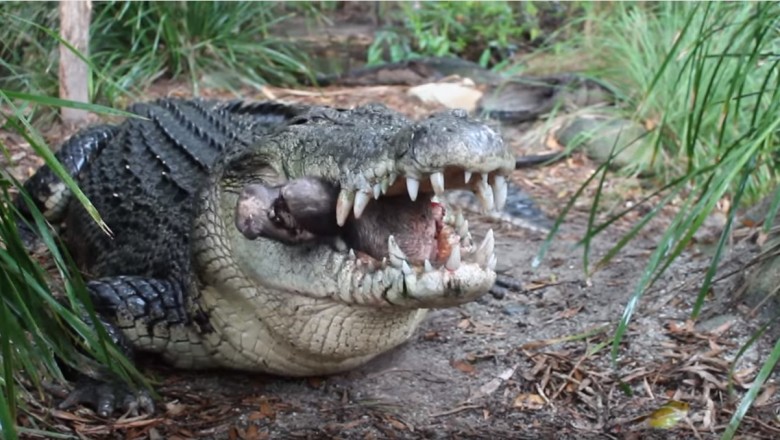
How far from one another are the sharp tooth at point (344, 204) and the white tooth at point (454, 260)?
10.4 inches

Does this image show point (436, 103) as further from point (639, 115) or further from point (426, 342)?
point (426, 342)

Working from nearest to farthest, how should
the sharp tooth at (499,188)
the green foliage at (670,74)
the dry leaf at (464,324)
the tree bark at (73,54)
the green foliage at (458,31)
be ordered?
1. the sharp tooth at (499,188)
2. the dry leaf at (464,324)
3. the green foliage at (670,74)
4. the tree bark at (73,54)
5. the green foliage at (458,31)

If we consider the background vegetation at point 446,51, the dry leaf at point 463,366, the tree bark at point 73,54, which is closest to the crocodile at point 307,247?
the dry leaf at point 463,366

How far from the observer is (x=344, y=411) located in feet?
9.37

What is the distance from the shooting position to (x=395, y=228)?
2.44 meters

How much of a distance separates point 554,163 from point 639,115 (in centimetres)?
54

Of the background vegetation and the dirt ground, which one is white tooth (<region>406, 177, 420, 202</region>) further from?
the background vegetation

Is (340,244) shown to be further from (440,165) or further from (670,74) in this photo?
(670,74)

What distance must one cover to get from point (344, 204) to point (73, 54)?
354 cm

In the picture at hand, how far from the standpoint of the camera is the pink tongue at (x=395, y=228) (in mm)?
2432

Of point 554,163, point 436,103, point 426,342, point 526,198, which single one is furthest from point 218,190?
point 436,103

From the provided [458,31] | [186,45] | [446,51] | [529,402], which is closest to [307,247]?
[529,402]

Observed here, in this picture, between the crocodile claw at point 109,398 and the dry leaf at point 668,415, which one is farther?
the crocodile claw at point 109,398

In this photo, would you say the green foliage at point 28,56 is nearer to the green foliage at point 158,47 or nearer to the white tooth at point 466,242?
the green foliage at point 158,47
